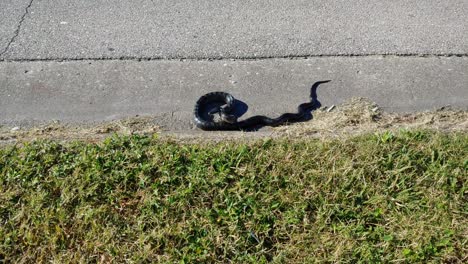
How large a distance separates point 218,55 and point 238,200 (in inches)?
84.0

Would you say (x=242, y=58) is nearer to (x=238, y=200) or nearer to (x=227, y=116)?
(x=227, y=116)

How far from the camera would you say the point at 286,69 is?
17.1 feet

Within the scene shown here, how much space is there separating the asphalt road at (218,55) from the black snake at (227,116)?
118mm

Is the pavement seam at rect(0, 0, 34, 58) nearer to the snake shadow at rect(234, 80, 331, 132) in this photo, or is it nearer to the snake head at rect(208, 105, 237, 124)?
the snake head at rect(208, 105, 237, 124)

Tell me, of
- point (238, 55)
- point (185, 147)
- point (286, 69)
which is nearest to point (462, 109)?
point (286, 69)

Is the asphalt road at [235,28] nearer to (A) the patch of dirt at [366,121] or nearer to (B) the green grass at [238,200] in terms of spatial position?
(A) the patch of dirt at [366,121]

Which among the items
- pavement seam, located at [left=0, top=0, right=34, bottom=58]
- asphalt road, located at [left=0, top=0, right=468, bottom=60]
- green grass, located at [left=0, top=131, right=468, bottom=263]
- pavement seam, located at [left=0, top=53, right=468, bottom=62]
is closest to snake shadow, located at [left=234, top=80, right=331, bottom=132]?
green grass, located at [left=0, top=131, right=468, bottom=263]

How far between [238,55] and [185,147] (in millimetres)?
1609

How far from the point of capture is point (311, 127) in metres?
4.50

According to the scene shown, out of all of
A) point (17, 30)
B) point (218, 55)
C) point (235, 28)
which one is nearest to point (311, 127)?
point (218, 55)

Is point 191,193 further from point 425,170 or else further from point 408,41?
point 408,41

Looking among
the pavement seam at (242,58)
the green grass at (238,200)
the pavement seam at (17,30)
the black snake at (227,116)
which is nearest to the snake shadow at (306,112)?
the black snake at (227,116)

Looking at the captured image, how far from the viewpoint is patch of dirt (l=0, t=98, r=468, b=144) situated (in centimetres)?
434

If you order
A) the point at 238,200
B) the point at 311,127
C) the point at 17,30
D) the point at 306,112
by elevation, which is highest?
the point at 17,30
